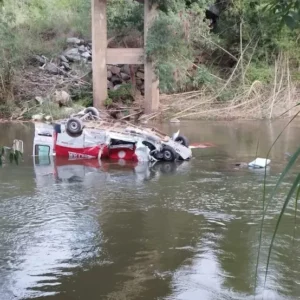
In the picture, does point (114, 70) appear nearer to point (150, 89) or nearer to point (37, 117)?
point (150, 89)

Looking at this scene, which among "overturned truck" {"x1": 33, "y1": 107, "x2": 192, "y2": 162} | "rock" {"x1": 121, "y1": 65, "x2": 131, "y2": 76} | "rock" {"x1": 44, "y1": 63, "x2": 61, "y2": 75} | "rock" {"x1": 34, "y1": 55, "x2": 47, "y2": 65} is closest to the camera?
"overturned truck" {"x1": 33, "y1": 107, "x2": 192, "y2": 162}

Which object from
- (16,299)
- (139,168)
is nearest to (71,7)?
A: (139,168)

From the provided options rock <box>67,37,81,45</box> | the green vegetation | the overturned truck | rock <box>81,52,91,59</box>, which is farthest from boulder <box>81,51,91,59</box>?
the overturned truck

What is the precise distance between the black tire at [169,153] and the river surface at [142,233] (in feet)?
1.17

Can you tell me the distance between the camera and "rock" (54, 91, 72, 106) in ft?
71.1

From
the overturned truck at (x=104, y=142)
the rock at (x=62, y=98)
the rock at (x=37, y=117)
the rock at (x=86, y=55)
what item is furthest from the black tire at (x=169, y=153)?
the rock at (x=86, y=55)

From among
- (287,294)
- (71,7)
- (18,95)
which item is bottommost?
(287,294)

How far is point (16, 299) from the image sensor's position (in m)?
5.56

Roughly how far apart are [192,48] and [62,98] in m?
5.99

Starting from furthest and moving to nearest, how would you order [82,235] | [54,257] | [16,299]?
[82,235], [54,257], [16,299]

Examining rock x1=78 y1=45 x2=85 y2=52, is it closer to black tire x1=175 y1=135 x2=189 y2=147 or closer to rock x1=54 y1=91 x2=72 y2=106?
rock x1=54 y1=91 x2=72 y2=106

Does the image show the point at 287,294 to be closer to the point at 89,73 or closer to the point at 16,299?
the point at 16,299

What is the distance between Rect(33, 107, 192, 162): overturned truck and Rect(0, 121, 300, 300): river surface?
Answer: 46 cm

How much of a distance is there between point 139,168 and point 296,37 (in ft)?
47.4
